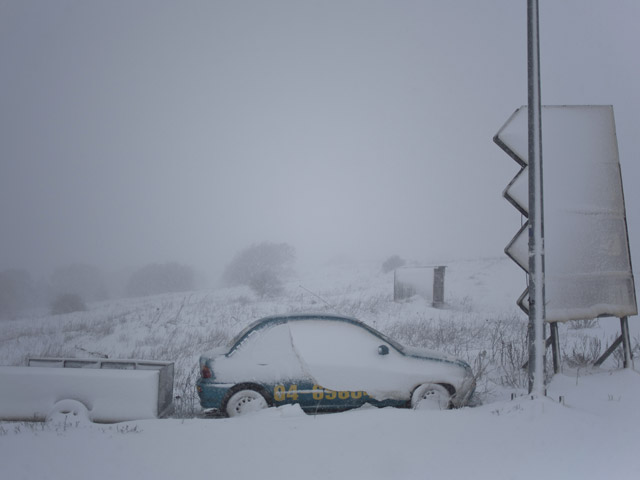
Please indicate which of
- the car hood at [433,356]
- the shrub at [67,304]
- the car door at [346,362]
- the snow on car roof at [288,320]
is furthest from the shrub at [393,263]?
the car door at [346,362]

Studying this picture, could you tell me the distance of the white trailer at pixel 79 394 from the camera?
514 centimetres

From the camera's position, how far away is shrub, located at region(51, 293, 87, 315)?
3322 centimetres

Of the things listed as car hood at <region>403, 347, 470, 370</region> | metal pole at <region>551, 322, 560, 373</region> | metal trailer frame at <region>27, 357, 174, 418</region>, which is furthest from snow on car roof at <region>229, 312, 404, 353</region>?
metal pole at <region>551, 322, 560, 373</region>

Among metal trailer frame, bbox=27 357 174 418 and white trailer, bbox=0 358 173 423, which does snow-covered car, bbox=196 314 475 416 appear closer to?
metal trailer frame, bbox=27 357 174 418

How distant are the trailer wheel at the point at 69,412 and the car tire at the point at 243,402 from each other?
164 centimetres

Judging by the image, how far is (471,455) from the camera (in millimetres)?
3641

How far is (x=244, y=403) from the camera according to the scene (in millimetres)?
5512

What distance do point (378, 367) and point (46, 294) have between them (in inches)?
2088

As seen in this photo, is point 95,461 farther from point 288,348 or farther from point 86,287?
point 86,287

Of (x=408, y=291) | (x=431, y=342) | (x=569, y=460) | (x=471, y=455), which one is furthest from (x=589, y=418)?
(x=408, y=291)

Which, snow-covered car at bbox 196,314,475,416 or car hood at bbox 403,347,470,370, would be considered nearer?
snow-covered car at bbox 196,314,475,416

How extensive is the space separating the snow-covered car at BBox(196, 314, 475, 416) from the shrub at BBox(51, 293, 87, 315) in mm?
32549

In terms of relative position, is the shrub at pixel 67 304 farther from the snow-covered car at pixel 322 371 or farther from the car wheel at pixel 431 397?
the car wheel at pixel 431 397

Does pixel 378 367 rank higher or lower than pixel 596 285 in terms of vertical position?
lower
